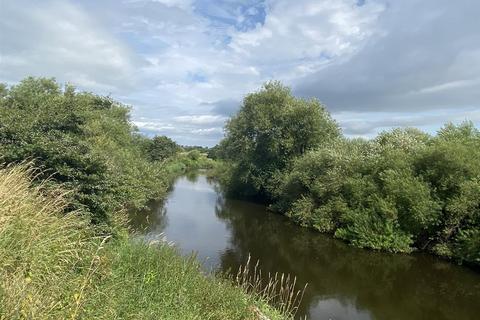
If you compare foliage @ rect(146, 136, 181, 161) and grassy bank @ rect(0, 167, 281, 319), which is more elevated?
foliage @ rect(146, 136, 181, 161)

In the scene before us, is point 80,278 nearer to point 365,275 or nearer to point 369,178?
point 365,275

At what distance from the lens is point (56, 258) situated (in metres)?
5.47

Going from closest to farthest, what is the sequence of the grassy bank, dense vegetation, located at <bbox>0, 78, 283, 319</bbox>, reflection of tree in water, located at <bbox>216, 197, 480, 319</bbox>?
the grassy bank, dense vegetation, located at <bbox>0, 78, 283, 319</bbox>, reflection of tree in water, located at <bbox>216, 197, 480, 319</bbox>

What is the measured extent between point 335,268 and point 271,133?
2106 centimetres

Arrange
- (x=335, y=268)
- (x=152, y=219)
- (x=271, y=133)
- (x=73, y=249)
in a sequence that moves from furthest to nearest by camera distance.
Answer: (x=271, y=133) < (x=152, y=219) < (x=335, y=268) < (x=73, y=249)

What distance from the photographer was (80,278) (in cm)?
490

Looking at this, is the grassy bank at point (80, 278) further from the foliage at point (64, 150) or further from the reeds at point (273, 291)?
the foliage at point (64, 150)

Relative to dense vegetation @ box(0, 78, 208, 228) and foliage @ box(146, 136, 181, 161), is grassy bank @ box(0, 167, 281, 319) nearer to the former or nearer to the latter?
dense vegetation @ box(0, 78, 208, 228)

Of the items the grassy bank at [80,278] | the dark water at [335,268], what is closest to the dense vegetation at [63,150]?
the dark water at [335,268]

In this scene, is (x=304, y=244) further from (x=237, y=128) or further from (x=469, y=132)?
(x=237, y=128)

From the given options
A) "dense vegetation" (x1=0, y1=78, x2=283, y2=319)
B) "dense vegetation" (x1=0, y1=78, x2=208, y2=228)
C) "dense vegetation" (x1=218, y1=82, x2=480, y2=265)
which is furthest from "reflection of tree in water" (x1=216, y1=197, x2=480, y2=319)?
"dense vegetation" (x1=0, y1=78, x2=208, y2=228)

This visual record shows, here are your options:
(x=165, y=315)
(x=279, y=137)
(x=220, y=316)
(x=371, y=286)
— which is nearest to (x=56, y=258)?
(x=165, y=315)

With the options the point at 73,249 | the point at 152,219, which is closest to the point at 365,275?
the point at 152,219

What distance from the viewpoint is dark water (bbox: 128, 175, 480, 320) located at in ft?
45.9
